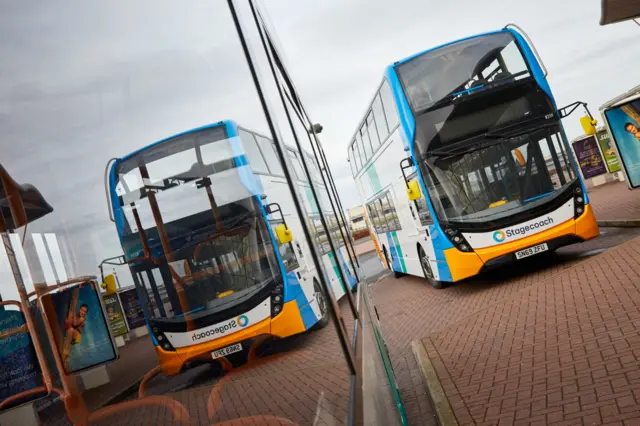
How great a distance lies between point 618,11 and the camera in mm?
11297

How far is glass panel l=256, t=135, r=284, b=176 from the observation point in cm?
154

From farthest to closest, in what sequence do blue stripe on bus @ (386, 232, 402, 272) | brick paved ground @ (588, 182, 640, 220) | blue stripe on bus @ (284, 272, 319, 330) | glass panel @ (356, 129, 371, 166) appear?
blue stripe on bus @ (386, 232, 402, 272) → glass panel @ (356, 129, 371, 166) → brick paved ground @ (588, 182, 640, 220) → blue stripe on bus @ (284, 272, 319, 330)

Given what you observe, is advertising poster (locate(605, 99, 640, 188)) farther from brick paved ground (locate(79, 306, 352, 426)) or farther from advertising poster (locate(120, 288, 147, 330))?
advertising poster (locate(120, 288, 147, 330))

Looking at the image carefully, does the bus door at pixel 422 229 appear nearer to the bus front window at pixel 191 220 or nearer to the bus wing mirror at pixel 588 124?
the bus wing mirror at pixel 588 124

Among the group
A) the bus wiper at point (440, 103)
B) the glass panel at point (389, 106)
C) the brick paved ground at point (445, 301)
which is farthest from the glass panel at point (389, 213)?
the bus wiper at point (440, 103)

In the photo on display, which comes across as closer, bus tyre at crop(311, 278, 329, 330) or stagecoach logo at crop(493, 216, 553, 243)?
bus tyre at crop(311, 278, 329, 330)

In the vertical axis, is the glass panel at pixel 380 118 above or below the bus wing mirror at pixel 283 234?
above

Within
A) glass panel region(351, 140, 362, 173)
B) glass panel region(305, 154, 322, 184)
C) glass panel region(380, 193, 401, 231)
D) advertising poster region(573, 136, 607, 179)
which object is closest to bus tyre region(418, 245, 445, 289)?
glass panel region(380, 193, 401, 231)

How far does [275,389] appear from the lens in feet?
3.59

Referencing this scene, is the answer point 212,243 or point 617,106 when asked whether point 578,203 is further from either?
point 212,243

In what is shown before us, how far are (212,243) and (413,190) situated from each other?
9837 mm

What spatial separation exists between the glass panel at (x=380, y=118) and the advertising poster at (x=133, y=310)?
433 inches

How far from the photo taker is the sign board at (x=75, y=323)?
2.29 ft

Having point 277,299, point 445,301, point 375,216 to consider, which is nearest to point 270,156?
point 277,299
